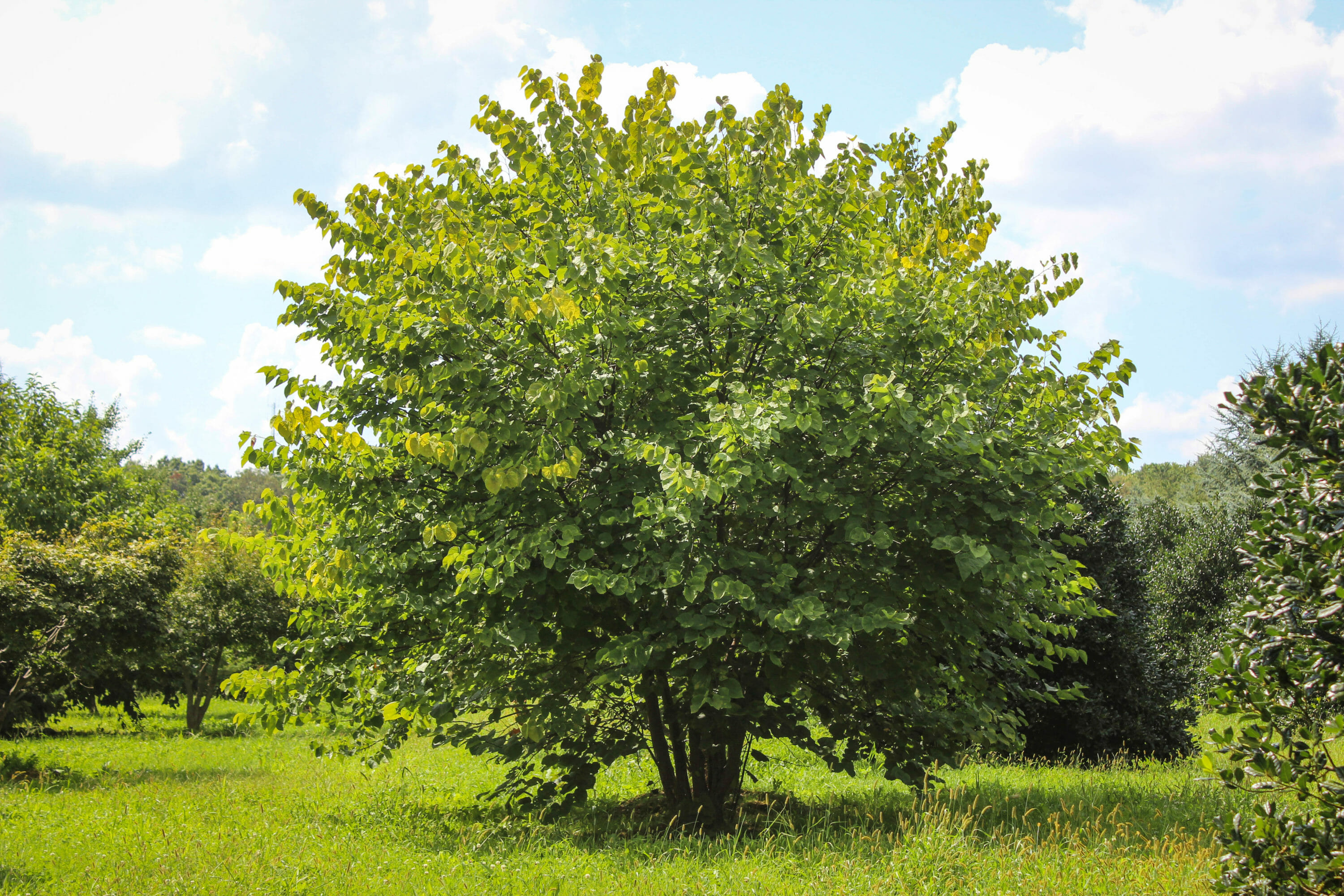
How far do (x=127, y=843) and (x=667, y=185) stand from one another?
20.3 ft

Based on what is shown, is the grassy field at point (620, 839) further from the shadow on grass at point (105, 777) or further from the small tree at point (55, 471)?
the small tree at point (55, 471)

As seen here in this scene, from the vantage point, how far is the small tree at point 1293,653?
11.3ft

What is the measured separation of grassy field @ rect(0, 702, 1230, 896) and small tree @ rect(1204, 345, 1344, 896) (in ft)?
3.78

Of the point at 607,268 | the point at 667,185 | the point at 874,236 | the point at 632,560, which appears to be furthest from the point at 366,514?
the point at 874,236

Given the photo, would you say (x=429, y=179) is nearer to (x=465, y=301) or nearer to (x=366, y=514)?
(x=465, y=301)

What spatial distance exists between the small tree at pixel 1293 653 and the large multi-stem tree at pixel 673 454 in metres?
1.39

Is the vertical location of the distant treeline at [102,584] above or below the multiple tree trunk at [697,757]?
above

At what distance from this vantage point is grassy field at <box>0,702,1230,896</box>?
15.7 ft

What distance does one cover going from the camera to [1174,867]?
15.9 ft

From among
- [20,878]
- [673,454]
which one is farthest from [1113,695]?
[20,878]

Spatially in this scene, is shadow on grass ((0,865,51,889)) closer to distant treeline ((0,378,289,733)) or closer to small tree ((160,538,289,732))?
distant treeline ((0,378,289,733))

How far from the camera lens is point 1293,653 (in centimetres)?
360

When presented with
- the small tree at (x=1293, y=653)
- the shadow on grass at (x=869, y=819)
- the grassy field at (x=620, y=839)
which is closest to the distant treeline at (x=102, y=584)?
the grassy field at (x=620, y=839)

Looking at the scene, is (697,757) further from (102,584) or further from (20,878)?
(102,584)
